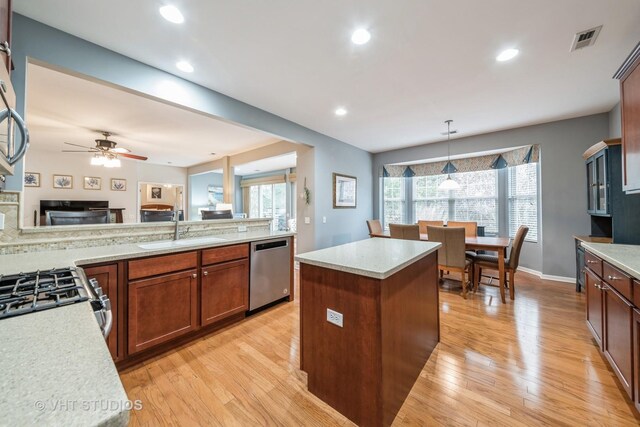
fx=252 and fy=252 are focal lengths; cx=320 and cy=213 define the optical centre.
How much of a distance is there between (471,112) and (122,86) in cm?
415

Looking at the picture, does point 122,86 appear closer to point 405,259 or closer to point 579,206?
point 405,259

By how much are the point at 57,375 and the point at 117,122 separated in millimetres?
4680

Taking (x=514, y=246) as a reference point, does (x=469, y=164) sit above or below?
above

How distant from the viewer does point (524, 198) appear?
455cm

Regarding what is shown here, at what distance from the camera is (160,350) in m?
2.14

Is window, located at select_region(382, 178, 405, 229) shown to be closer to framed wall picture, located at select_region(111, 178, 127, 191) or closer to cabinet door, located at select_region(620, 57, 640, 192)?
cabinet door, located at select_region(620, 57, 640, 192)

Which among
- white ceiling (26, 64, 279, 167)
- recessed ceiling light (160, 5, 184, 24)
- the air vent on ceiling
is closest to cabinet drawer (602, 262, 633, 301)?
the air vent on ceiling

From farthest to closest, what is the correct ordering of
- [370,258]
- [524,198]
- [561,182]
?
[524,198], [561,182], [370,258]

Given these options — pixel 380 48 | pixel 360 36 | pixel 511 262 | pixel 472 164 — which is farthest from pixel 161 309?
pixel 472 164

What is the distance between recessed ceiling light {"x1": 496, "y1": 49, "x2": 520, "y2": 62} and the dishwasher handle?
9.28ft

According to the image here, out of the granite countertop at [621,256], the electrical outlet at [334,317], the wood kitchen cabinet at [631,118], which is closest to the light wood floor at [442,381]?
the electrical outlet at [334,317]

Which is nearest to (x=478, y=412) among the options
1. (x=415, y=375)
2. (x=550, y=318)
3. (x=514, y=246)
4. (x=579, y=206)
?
(x=415, y=375)

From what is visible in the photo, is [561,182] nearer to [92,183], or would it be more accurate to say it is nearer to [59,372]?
[59,372]

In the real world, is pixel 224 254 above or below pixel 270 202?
below
